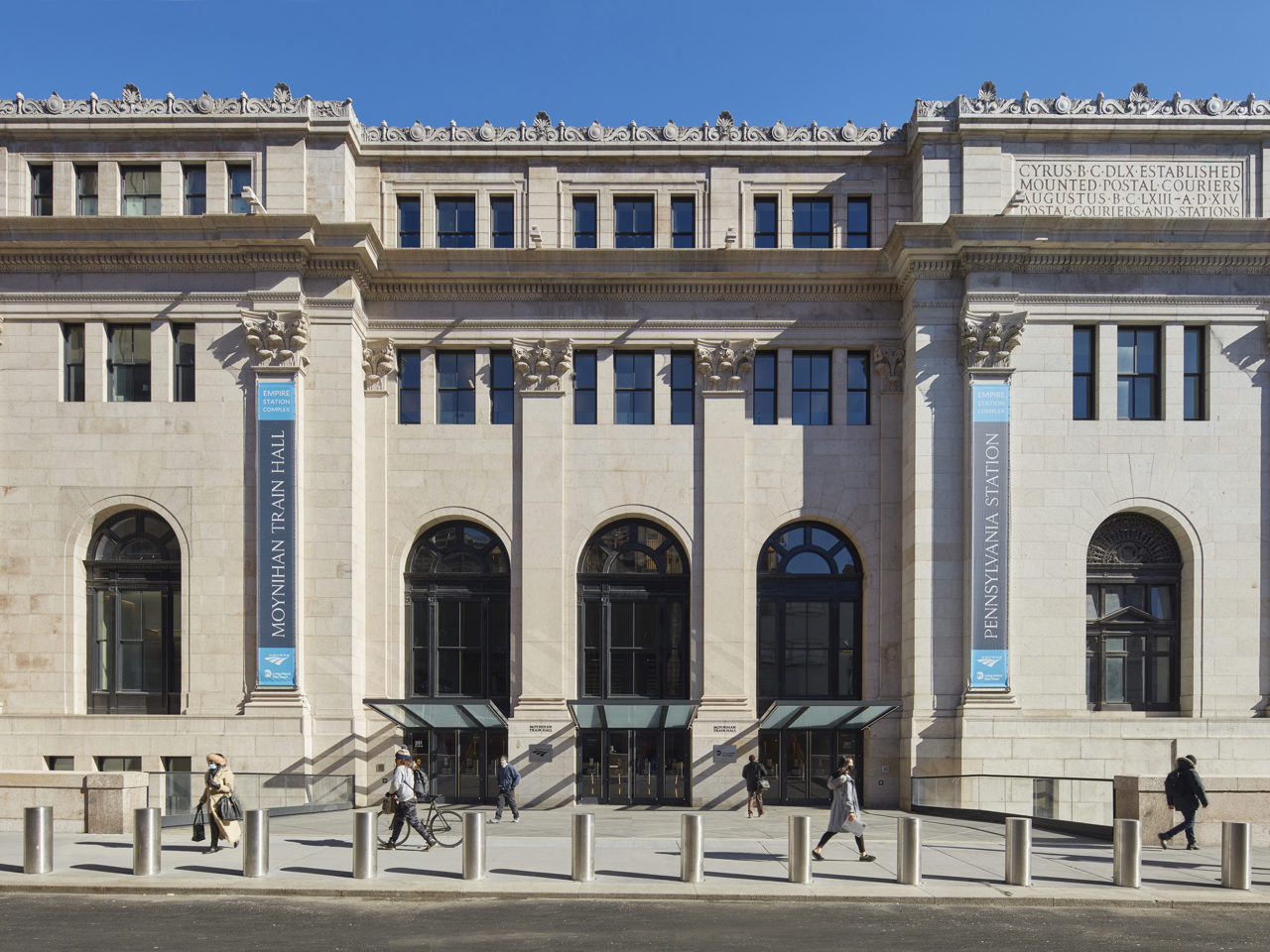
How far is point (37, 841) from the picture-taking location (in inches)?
681

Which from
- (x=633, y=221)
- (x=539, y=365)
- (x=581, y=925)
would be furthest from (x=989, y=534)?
(x=581, y=925)

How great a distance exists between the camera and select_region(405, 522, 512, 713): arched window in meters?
29.3

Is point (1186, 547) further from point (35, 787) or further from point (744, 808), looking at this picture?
point (35, 787)

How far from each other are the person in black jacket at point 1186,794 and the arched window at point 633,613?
1228 cm

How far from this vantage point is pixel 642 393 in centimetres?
2998

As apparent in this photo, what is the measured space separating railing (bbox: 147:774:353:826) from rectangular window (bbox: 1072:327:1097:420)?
20608mm

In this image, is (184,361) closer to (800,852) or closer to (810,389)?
(810,389)

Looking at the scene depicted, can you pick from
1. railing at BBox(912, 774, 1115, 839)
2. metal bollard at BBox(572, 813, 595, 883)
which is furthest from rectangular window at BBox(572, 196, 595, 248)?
metal bollard at BBox(572, 813, 595, 883)

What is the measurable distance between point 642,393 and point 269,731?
42.2 ft

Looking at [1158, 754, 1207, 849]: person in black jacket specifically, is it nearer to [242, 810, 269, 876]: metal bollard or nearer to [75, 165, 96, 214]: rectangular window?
[242, 810, 269, 876]: metal bollard

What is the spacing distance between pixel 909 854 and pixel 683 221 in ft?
61.8

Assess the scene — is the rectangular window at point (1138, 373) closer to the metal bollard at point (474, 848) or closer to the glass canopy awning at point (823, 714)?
the glass canopy awning at point (823, 714)

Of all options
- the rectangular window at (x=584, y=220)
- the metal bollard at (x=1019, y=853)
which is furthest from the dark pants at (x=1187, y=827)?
the rectangular window at (x=584, y=220)

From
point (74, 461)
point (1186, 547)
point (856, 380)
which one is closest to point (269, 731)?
Result: point (74, 461)
